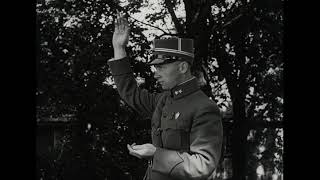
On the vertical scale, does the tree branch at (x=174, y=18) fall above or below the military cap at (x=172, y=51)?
above

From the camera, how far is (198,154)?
2.59 m

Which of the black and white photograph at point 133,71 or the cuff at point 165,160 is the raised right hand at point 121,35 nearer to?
the cuff at point 165,160

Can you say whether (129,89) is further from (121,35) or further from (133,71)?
(133,71)

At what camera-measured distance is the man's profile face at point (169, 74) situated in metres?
2.81

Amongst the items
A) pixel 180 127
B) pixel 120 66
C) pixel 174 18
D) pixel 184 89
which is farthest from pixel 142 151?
pixel 174 18

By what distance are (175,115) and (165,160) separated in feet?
0.90

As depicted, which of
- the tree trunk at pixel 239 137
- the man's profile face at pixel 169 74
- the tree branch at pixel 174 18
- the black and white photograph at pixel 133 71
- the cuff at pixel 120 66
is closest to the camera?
the man's profile face at pixel 169 74

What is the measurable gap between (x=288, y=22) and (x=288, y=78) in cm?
36

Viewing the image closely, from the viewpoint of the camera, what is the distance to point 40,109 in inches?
191

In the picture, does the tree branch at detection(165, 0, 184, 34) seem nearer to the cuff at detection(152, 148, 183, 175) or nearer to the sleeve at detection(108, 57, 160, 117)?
the sleeve at detection(108, 57, 160, 117)

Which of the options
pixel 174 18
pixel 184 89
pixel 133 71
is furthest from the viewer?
pixel 174 18

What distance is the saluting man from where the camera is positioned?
259 centimetres

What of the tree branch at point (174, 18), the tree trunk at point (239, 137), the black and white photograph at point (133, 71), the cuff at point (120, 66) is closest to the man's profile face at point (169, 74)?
the cuff at point (120, 66)

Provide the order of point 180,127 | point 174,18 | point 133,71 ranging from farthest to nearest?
point 174,18
point 133,71
point 180,127
